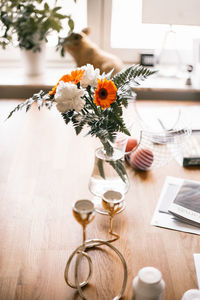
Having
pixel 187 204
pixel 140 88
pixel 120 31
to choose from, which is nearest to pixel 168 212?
pixel 187 204

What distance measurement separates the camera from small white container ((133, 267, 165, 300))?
2.56 feet

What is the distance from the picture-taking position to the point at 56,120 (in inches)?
73.7

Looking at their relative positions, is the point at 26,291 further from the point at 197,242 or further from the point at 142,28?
the point at 142,28

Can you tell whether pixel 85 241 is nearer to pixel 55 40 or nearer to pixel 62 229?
pixel 62 229

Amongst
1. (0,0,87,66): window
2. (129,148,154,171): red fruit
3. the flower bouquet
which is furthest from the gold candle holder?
(0,0,87,66): window

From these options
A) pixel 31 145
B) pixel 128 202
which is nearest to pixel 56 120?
pixel 31 145

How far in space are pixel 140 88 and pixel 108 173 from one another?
1.18 meters

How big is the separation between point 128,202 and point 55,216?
0.25 metres

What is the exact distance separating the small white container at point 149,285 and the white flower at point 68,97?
1.51 feet

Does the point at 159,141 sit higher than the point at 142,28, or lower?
lower

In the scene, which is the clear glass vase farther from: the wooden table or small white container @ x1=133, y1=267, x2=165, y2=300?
small white container @ x1=133, y1=267, x2=165, y2=300

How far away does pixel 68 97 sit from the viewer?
1.00m

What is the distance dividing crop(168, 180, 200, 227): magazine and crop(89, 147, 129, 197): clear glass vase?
17 centimetres

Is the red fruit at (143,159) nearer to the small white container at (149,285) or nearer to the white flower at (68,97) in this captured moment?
the white flower at (68,97)
